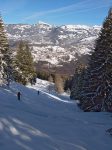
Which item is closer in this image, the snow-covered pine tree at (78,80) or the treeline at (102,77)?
the treeline at (102,77)

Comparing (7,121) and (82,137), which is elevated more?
(7,121)

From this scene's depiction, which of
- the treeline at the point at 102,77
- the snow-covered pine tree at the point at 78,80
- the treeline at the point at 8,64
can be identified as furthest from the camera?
the snow-covered pine tree at the point at 78,80

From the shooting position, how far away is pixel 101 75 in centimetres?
3822

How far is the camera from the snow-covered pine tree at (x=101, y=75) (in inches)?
1506

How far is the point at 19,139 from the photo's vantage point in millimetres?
15234

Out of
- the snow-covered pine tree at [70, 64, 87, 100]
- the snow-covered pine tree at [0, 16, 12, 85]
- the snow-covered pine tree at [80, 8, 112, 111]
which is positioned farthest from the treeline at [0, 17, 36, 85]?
the snow-covered pine tree at [80, 8, 112, 111]

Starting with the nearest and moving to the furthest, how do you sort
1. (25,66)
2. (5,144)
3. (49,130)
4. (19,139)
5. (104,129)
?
(5,144) → (19,139) → (49,130) → (104,129) → (25,66)

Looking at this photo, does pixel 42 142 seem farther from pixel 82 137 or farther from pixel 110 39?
pixel 110 39

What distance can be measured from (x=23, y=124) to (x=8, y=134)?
7.78ft

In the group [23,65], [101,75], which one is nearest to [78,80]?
[23,65]

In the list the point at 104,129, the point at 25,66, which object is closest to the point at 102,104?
the point at 104,129

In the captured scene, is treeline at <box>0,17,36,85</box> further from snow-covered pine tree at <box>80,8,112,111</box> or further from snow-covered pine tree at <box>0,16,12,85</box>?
snow-covered pine tree at <box>80,8,112,111</box>

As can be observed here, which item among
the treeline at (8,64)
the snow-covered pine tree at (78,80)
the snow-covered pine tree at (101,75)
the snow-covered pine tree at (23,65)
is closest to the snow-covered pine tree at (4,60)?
the treeline at (8,64)

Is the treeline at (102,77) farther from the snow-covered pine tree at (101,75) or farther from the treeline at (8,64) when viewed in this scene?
the treeline at (8,64)
